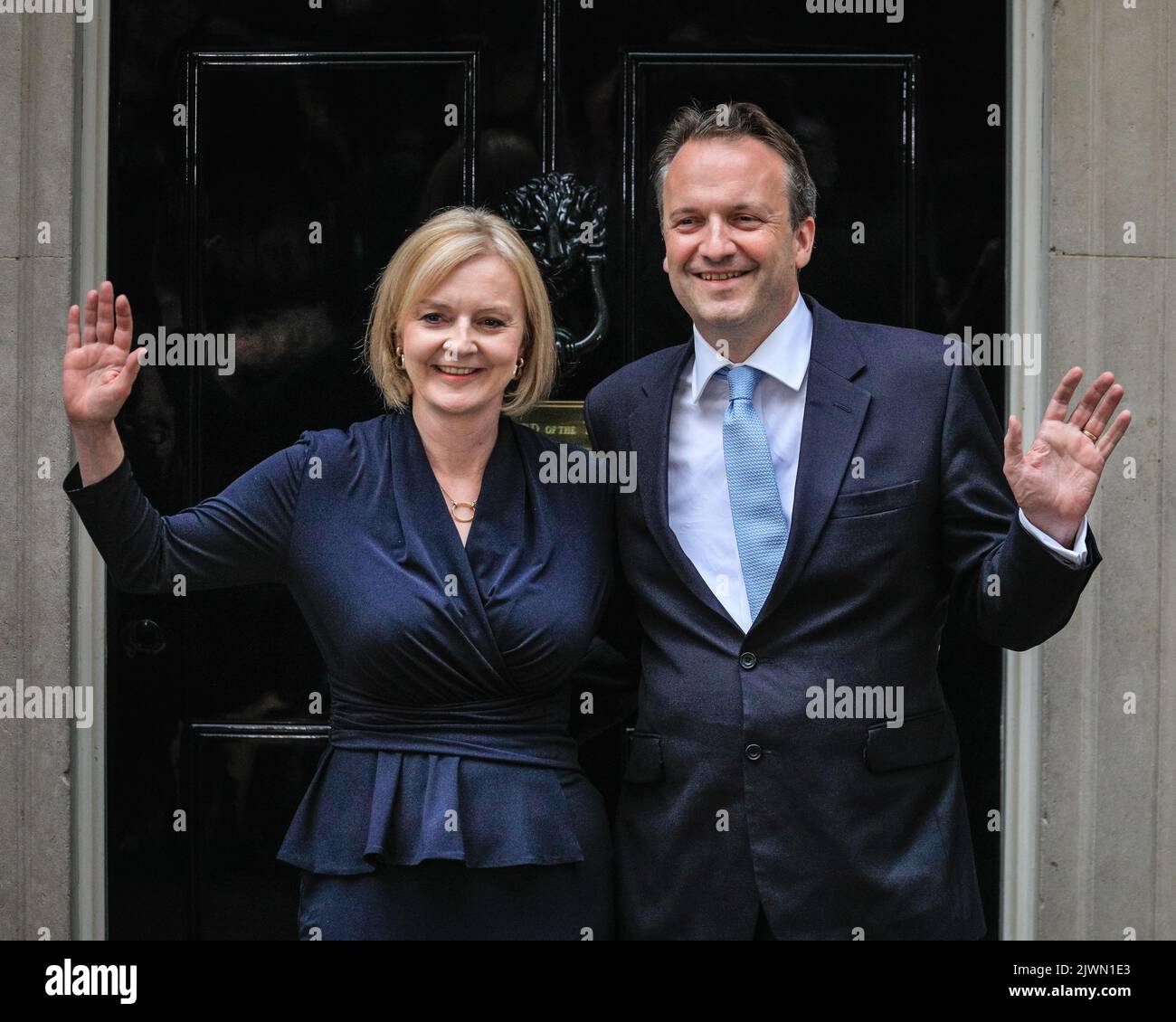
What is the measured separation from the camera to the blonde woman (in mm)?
2432

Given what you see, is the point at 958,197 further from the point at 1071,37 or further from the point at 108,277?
the point at 108,277

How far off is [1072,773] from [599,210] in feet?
6.25

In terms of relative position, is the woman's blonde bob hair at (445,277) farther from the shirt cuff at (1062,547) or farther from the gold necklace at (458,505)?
the shirt cuff at (1062,547)

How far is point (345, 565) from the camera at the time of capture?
2.49m

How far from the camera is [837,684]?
247 centimetres

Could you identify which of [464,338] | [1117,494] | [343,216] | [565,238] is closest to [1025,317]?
[1117,494]

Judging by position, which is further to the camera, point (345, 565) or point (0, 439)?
point (0, 439)

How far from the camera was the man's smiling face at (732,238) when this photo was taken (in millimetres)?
2555

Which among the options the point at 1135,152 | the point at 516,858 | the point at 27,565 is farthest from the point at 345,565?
the point at 1135,152

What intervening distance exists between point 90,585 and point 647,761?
171 centimetres

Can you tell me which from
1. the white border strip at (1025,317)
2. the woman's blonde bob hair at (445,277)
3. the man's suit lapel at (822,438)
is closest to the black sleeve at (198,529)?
the woman's blonde bob hair at (445,277)

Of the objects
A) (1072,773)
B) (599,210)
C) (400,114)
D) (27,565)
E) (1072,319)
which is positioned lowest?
(1072,773)

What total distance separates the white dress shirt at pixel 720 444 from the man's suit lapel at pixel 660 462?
0.03m

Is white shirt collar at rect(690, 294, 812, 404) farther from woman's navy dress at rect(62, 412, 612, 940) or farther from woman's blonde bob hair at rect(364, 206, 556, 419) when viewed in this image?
woman's navy dress at rect(62, 412, 612, 940)
